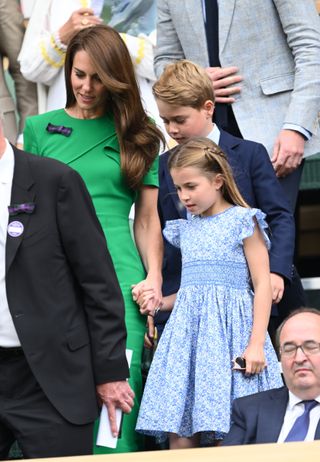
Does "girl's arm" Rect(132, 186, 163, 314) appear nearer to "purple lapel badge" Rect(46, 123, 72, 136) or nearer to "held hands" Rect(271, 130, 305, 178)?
"purple lapel badge" Rect(46, 123, 72, 136)

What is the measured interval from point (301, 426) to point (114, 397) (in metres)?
0.62

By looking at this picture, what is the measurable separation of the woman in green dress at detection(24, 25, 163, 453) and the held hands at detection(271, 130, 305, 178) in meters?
0.56

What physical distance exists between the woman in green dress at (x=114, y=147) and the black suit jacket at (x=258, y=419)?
0.62 m

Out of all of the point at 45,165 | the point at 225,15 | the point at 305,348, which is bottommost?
the point at 305,348

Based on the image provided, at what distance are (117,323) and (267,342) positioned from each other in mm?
793

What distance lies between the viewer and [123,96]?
16.6 ft

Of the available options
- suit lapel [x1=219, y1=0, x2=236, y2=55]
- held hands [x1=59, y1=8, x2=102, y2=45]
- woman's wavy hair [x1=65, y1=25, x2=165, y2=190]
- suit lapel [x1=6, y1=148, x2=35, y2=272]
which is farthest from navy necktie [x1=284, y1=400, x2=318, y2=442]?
held hands [x1=59, y1=8, x2=102, y2=45]

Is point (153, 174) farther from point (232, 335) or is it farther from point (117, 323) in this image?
point (117, 323)

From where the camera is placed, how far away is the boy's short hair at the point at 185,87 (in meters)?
5.07

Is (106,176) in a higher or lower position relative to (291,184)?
higher

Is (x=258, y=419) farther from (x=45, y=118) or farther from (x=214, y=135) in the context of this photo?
(x=45, y=118)

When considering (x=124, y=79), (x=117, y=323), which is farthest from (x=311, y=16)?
(x=117, y=323)

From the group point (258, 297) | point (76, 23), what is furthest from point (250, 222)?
point (76, 23)

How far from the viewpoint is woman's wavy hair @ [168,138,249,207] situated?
481 cm
